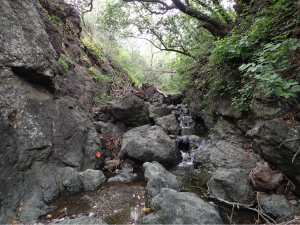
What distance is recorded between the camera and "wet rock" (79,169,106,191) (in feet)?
11.6

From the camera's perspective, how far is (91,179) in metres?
3.67

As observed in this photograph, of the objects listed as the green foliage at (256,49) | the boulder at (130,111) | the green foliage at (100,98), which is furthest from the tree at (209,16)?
the green foliage at (100,98)

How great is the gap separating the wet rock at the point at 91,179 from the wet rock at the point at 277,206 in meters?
3.41

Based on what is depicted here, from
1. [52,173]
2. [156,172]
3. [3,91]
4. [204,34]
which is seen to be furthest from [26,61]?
[204,34]

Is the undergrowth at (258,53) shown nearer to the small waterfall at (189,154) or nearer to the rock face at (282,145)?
the rock face at (282,145)

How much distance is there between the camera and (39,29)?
396cm

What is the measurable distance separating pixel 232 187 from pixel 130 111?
4.39 meters

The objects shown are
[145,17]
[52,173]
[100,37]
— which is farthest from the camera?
[100,37]

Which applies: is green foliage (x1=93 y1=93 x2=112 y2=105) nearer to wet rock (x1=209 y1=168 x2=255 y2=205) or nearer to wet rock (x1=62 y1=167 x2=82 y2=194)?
wet rock (x1=62 y1=167 x2=82 y2=194)

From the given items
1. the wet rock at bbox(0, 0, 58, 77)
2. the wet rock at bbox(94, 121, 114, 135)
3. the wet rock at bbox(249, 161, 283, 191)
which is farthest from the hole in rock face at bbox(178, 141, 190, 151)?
the wet rock at bbox(0, 0, 58, 77)

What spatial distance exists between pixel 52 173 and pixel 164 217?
2.56m

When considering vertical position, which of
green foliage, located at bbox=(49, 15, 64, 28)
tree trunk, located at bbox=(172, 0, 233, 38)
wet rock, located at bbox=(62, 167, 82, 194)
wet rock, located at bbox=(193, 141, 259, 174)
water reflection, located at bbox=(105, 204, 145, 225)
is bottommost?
water reflection, located at bbox=(105, 204, 145, 225)

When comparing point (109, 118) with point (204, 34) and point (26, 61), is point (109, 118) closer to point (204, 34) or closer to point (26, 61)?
point (26, 61)

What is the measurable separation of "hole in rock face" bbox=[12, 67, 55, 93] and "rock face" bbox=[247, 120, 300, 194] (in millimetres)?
5177
